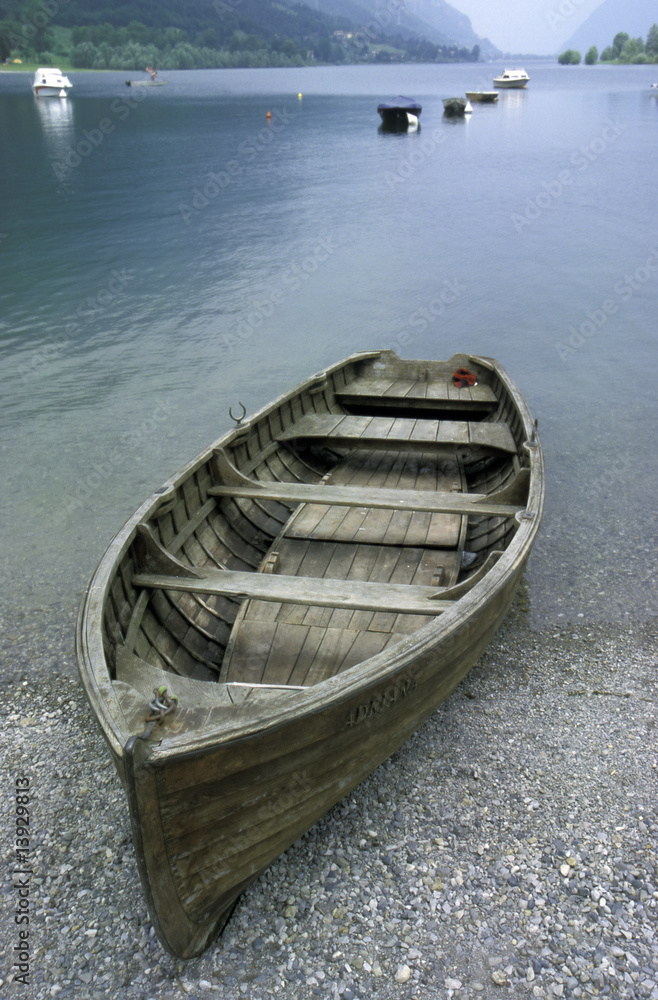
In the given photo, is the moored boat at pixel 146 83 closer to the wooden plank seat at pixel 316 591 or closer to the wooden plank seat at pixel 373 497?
the wooden plank seat at pixel 373 497

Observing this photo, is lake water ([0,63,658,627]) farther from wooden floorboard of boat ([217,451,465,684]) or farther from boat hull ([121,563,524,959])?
boat hull ([121,563,524,959])

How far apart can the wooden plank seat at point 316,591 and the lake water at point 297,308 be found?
305 centimetres

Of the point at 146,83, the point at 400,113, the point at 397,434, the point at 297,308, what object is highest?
the point at 146,83

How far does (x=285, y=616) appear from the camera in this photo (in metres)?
7.16

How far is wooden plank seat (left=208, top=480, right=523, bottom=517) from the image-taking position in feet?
27.2

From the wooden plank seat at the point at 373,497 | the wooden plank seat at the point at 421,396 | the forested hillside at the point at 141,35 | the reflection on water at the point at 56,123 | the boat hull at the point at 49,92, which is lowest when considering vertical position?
the wooden plank seat at the point at 421,396

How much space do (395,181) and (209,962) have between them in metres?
50.0

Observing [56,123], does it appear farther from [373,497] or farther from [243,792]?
[243,792]

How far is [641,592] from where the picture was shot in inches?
370

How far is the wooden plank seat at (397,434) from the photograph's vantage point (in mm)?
10344

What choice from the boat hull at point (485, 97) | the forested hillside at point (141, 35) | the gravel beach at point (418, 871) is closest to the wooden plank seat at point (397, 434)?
the gravel beach at point (418, 871)

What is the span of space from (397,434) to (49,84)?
12704 centimetres

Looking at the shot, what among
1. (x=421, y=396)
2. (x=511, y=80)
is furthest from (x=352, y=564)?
(x=511, y=80)

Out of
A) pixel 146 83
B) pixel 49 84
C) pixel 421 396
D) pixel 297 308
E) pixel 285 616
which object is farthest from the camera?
pixel 146 83
